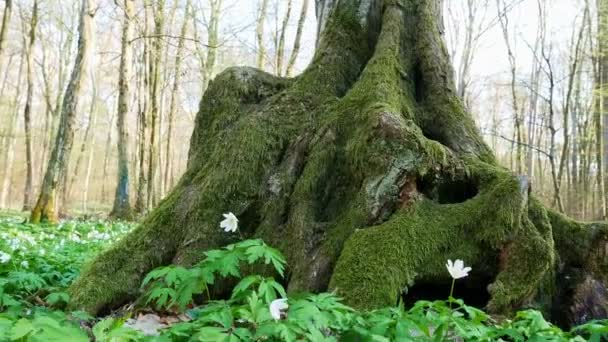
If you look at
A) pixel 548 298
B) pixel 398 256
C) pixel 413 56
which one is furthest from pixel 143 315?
pixel 413 56

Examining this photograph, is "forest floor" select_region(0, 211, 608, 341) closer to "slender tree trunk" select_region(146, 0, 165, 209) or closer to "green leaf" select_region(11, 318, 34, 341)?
"green leaf" select_region(11, 318, 34, 341)

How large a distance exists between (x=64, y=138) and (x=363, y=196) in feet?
32.9

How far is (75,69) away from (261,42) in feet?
Answer: 49.3

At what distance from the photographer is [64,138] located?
11695 millimetres

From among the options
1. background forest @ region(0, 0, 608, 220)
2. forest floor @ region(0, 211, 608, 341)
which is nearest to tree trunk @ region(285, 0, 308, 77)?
background forest @ region(0, 0, 608, 220)

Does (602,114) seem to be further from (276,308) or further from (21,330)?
(21,330)

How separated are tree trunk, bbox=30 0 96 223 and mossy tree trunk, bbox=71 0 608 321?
7.98 meters

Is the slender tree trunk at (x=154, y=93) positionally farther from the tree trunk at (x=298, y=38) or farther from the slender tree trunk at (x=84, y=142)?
the slender tree trunk at (x=84, y=142)

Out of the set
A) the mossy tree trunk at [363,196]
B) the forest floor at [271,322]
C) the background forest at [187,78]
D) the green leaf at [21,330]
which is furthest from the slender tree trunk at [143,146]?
the green leaf at [21,330]

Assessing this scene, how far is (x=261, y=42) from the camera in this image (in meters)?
26.0

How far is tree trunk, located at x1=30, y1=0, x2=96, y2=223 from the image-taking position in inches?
450

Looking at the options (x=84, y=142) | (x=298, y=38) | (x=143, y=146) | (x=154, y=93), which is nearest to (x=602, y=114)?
(x=298, y=38)

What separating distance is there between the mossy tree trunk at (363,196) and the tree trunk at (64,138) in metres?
7.98

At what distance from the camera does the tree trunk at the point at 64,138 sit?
11422 mm
